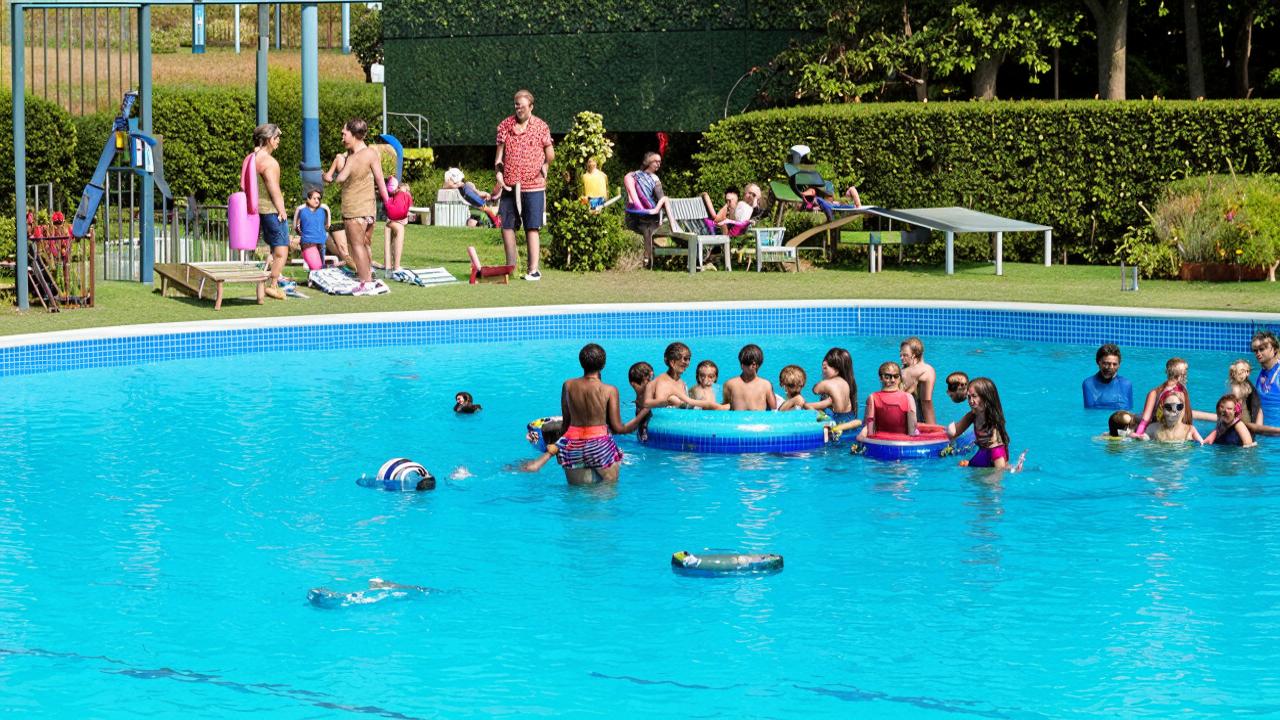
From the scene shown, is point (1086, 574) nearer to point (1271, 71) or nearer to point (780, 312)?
point (780, 312)

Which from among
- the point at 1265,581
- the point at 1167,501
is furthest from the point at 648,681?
the point at 1167,501

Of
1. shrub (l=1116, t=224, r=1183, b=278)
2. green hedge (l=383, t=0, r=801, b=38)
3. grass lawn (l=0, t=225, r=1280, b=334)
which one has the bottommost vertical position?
grass lawn (l=0, t=225, r=1280, b=334)

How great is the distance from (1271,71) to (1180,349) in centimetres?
1089

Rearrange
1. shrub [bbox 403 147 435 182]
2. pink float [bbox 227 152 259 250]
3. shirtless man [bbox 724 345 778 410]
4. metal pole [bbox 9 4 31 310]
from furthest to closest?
1. shrub [bbox 403 147 435 182]
2. pink float [bbox 227 152 259 250]
3. metal pole [bbox 9 4 31 310]
4. shirtless man [bbox 724 345 778 410]

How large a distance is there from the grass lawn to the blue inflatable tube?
580cm

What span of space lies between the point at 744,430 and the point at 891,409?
919 mm

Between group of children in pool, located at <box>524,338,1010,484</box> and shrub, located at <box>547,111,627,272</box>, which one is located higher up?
shrub, located at <box>547,111,627,272</box>

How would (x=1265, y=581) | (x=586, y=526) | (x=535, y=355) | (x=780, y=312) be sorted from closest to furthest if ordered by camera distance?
(x=1265, y=581), (x=586, y=526), (x=535, y=355), (x=780, y=312)

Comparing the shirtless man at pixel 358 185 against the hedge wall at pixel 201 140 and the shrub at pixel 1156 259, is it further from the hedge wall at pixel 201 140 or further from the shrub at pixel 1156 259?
the hedge wall at pixel 201 140

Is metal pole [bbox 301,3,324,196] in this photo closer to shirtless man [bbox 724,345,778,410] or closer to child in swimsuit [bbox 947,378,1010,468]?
shirtless man [bbox 724,345,778,410]

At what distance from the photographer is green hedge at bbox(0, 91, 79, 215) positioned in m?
23.9

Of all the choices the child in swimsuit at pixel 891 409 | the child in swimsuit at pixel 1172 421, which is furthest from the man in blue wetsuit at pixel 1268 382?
the child in swimsuit at pixel 891 409

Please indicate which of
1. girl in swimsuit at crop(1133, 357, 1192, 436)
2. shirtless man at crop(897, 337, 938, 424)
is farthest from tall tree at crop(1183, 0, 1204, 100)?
shirtless man at crop(897, 337, 938, 424)

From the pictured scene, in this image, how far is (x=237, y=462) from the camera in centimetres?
1086
